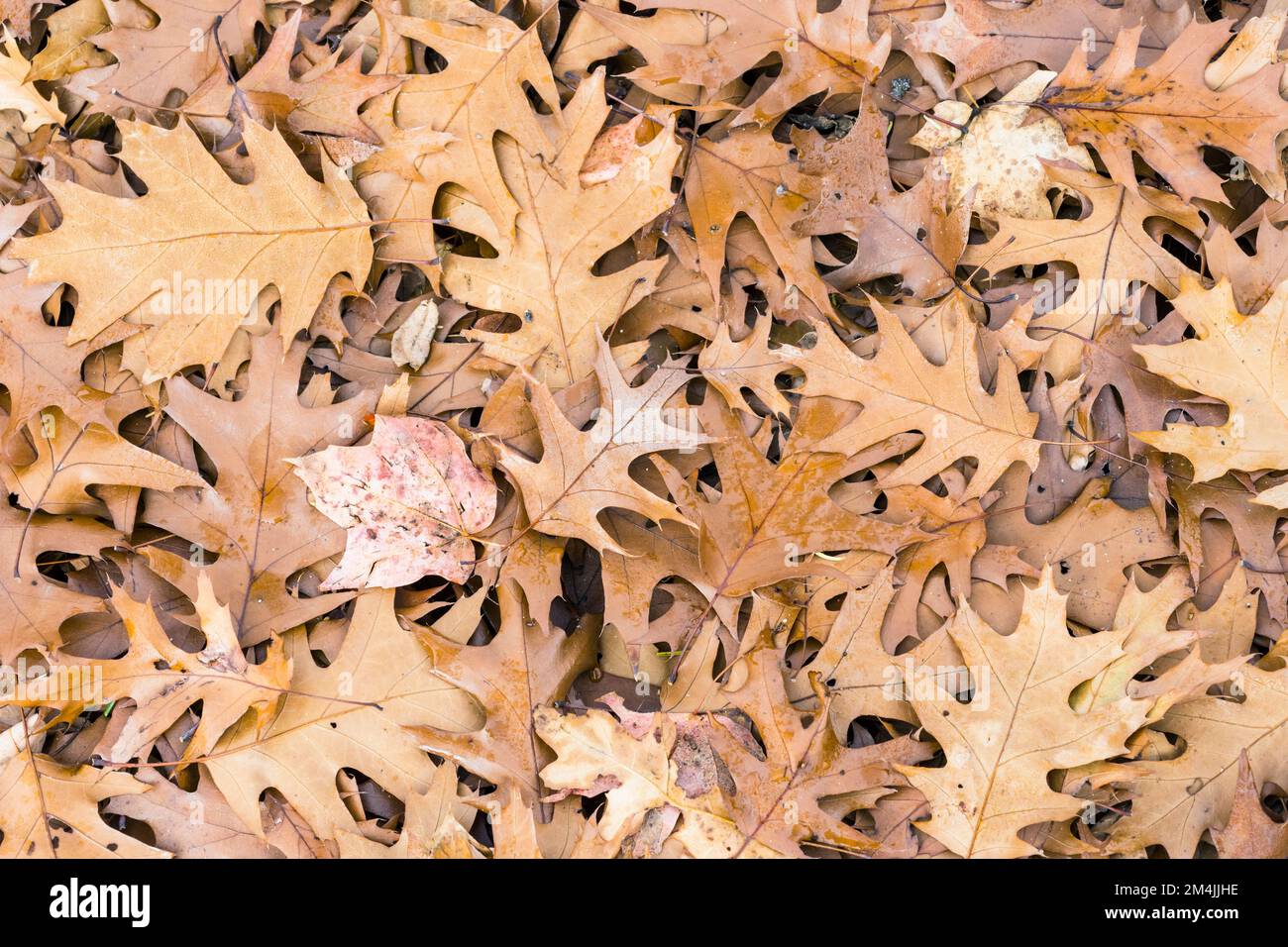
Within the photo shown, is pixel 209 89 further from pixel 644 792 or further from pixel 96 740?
pixel 644 792

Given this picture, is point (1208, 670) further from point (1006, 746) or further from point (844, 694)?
point (844, 694)

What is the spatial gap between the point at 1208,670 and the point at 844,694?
2.24ft

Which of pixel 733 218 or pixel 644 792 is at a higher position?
pixel 733 218

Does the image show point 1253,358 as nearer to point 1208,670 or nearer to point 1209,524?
point 1209,524

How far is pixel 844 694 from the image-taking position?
190 centimetres

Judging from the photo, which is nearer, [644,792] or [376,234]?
[644,792]

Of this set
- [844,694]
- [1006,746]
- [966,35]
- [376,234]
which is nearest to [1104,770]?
[1006,746]

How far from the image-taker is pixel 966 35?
6.35 ft
